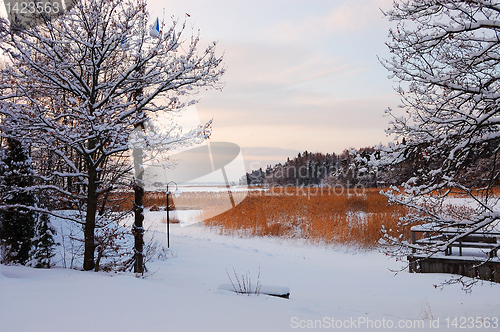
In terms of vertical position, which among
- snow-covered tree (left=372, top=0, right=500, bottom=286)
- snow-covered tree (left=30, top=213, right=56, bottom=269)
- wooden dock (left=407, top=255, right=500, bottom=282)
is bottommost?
wooden dock (left=407, top=255, right=500, bottom=282)

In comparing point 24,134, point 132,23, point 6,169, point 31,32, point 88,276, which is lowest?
point 88,276

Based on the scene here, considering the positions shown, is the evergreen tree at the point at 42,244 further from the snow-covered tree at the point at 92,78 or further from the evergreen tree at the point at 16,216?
the snow-covered tree at the point at 92,78

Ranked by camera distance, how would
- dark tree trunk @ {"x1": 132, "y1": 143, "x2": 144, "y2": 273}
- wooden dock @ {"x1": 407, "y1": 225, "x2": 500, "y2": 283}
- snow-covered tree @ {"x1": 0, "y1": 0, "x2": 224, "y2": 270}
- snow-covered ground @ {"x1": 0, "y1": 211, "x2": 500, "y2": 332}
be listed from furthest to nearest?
wooden dock @ {"x1": 407, "y1": 225, "x2": 500, "y2": 283} < dark tree trunk @ {"x1": 132, "y1": 143, "x2": 144, "y2": 273} < snow-covered tree @ {"x1": 0, "y1": 0, "x2": 224, "y2": 270} < snow-covered ground @ {"x1": 0, "y1": 211, "x2": 500, "y2": 332}

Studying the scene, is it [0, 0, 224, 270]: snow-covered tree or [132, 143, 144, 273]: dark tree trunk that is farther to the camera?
[132, 143, 144, 273]: dark tree trunk

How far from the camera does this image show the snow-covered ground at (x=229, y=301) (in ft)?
12.2

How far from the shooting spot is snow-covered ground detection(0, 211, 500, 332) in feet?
12.2

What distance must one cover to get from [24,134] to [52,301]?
10.4ft

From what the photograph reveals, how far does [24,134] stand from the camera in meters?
5.83

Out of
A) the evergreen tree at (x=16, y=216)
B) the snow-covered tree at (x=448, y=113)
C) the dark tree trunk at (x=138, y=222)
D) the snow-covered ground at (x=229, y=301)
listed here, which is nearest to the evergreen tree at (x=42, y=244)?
the evergreen tree at (x=16, y=216)

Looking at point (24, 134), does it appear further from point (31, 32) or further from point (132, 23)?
point (132, 23)

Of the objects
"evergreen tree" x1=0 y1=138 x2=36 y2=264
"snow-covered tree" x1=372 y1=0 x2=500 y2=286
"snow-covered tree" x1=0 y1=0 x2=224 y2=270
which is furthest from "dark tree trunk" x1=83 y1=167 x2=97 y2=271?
"snow-covered tree" x1=372 y1=0 x2=500 y2=286

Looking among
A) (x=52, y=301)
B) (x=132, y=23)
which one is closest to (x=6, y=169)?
(x=132, y=23)

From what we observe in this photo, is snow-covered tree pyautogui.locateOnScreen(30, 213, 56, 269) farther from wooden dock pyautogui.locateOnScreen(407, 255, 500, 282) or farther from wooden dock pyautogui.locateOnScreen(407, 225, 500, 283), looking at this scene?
wooden dock pyautogui.locateOnScreen(407, 255, 500, 282)

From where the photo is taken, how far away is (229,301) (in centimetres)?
493
